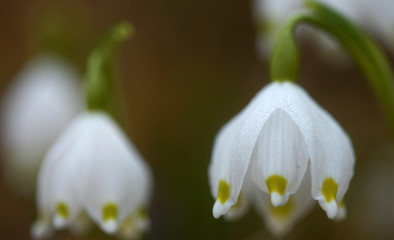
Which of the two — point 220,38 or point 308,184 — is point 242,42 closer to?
point 220,38

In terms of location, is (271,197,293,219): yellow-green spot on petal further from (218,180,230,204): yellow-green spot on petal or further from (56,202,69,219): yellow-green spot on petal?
(56,202,69,219): yellow-green spot on petal

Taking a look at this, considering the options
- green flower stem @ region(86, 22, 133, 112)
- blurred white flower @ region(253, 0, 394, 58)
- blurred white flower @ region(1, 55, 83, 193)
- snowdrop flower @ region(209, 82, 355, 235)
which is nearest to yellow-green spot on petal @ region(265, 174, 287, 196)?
snowdrop flower @ region(209, 82, 355, 235)

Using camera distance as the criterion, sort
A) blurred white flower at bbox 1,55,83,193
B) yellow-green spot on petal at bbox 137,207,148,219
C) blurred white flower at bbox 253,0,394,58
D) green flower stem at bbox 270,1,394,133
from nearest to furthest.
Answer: green flower stem at bbox 270,1,394,133
yellow-green spot on petal at bbox 137,207,148,219
blurred white flower at bbox 253,0,394,58
blurred white flower at bbox 1,55,83,193

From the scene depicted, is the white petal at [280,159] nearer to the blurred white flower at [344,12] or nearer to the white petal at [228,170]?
the white petal at [228,170]

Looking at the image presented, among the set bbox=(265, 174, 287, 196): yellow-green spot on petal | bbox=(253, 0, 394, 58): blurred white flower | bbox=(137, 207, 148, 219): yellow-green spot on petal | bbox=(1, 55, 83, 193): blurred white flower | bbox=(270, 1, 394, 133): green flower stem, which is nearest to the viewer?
bbox=(265, 174, 287, 196): yellow-green spot on petal

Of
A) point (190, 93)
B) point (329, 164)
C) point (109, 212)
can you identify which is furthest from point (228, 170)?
point (190, 93)
